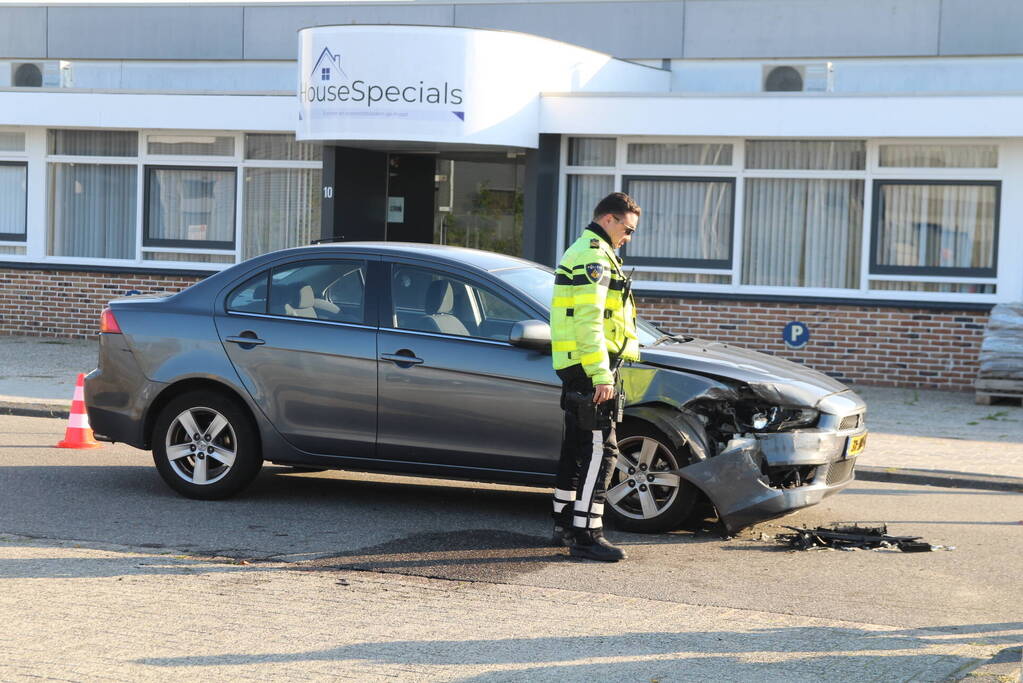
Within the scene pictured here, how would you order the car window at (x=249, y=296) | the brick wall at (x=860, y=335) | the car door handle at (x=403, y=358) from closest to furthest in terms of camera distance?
the car door handle at (x=403, y=358) → the car window at (x=249, y=296) → the brick wall at (x=860, y=335)

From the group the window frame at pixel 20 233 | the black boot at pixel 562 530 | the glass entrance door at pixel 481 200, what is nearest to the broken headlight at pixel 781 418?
the black boot at pixel 562 530

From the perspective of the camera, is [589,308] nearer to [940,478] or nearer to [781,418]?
[781,418]

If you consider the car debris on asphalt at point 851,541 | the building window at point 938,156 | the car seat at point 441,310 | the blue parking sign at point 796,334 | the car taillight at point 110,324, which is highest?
the building window at point 938,156

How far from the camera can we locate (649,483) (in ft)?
25.9

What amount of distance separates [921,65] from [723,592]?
15519 mm

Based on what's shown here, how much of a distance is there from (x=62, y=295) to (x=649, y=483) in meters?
14.0

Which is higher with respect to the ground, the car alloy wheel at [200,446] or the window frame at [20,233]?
the window frame at [20,233]

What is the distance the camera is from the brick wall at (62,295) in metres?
19.4

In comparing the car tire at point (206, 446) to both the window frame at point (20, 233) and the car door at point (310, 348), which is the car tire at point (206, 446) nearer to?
the car door at point (310, 348)

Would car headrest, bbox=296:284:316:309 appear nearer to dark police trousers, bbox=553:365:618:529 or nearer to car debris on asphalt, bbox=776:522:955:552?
dark police trousers, bbox=553:365:618:529

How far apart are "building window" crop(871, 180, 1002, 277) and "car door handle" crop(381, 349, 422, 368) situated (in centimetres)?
984

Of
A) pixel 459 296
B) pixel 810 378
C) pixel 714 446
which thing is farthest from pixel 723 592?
pixel 459 296

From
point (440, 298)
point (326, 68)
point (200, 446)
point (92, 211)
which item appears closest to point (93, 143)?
point (92, 211)

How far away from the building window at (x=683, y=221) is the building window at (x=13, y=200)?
9152mm
